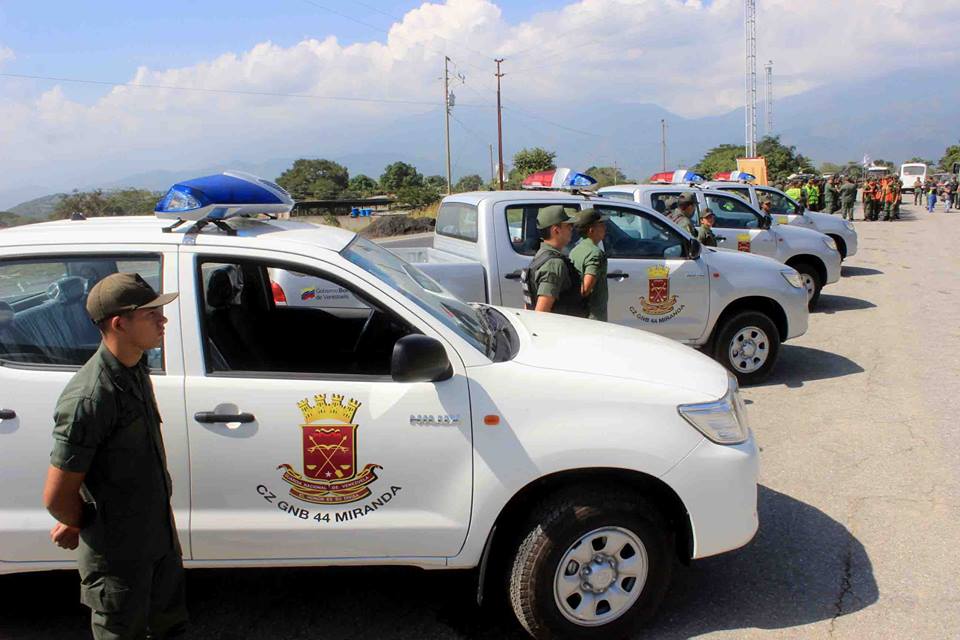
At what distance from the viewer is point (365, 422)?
3.08 metres

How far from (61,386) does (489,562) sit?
1.84m

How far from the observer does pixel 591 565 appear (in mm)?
3221

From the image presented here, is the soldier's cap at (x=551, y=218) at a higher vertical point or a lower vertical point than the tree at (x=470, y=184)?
lower

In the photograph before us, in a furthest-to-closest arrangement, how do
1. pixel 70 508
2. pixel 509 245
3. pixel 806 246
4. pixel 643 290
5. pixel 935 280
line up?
pixel 935 280 < pixel 806 246 < pixel 643 290 < pixel 509 245 < pixel 70 508

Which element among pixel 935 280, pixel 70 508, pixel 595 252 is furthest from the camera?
pixel 935 280

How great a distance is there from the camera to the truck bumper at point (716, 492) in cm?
320

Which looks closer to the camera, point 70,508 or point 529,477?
point 70,508

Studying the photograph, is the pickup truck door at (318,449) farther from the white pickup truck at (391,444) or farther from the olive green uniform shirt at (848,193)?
the olive green uniform shirt at (848,193)

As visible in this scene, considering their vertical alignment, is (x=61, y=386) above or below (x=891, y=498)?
above

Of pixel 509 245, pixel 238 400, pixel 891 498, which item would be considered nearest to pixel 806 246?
pixel 509 245

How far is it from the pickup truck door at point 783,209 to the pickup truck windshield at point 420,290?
11126mm

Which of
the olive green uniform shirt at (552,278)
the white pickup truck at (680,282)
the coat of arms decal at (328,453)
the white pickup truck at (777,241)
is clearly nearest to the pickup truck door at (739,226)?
the white pickup truck at (777,241)

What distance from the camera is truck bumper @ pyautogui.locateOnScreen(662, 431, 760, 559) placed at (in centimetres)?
320

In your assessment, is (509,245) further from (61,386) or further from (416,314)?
(61,386)
